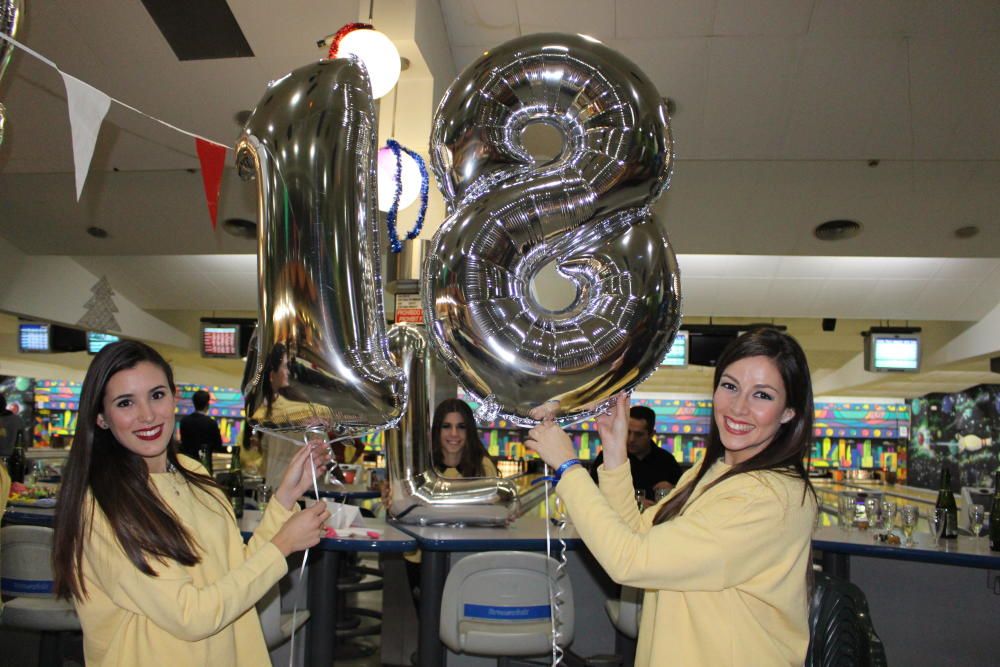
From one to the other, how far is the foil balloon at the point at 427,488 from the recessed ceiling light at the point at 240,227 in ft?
11.8

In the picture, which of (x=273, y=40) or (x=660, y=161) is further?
(x=273, y=40)

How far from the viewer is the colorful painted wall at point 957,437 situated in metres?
11.4

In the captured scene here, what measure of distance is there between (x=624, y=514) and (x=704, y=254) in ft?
16.0

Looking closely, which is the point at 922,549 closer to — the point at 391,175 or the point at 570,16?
the point at 391,175

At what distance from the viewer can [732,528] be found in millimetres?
1124

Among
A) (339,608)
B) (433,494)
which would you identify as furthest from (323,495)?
(433,494)

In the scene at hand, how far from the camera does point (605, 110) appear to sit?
1064 millimetres

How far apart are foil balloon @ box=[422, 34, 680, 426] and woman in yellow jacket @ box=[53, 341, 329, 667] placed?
0.47 metres

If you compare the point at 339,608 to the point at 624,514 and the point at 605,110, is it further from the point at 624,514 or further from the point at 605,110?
the point at 605,110

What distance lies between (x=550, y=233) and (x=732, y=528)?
52cm

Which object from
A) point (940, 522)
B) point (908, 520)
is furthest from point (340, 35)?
point (940, 522)

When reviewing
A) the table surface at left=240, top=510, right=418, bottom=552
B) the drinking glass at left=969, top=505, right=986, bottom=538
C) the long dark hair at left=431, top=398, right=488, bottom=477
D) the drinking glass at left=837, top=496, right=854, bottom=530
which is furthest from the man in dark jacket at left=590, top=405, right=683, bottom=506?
the table surface at left=240, top=510, right=418, bottom=552

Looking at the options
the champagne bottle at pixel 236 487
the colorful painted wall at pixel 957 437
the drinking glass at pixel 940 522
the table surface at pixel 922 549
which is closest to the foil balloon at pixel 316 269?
the table surface at pixel 922 549

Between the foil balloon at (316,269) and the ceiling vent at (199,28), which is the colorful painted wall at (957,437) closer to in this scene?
the ceiling vent at (199,28)
